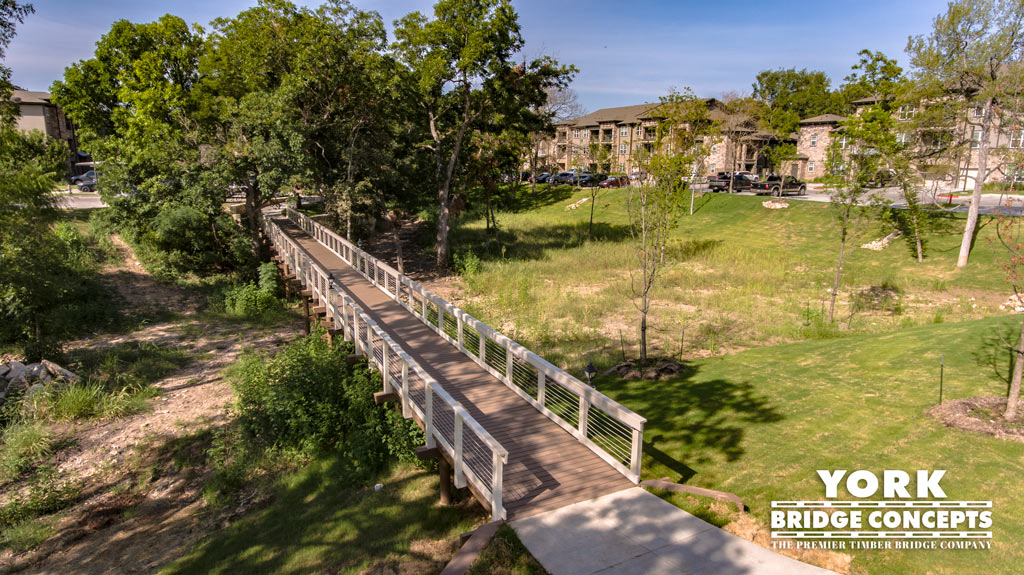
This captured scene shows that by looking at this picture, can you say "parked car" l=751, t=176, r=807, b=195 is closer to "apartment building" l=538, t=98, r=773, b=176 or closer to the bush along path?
"apartment building" l=538, t=98, r=773, b=176

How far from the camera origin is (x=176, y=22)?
1253 inches

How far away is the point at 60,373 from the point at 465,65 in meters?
18.3

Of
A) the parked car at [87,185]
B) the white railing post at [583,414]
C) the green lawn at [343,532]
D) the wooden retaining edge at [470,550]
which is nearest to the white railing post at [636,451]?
the white railing post at [583,414]

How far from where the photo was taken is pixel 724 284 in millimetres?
24453

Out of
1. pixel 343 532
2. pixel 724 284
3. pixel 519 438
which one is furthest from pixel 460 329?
pixel 724 284

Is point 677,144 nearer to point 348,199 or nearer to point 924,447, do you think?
point 924,447

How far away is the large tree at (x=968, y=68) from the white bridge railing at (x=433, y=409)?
68.5 ft

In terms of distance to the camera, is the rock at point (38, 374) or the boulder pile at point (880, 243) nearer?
the rock at point (38, 374)

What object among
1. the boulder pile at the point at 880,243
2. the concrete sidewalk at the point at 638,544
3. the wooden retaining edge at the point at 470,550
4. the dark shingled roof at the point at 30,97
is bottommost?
the wooden retaining edge at the point at 470,550

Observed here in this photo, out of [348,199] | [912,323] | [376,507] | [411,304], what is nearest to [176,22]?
→ [348,199]

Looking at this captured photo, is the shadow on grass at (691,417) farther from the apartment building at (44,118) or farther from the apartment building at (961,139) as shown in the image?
the apartment building at (44,118)

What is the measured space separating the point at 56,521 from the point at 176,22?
100 feet

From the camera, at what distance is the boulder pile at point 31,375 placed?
15.7 m

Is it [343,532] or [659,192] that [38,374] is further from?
[659,192]
